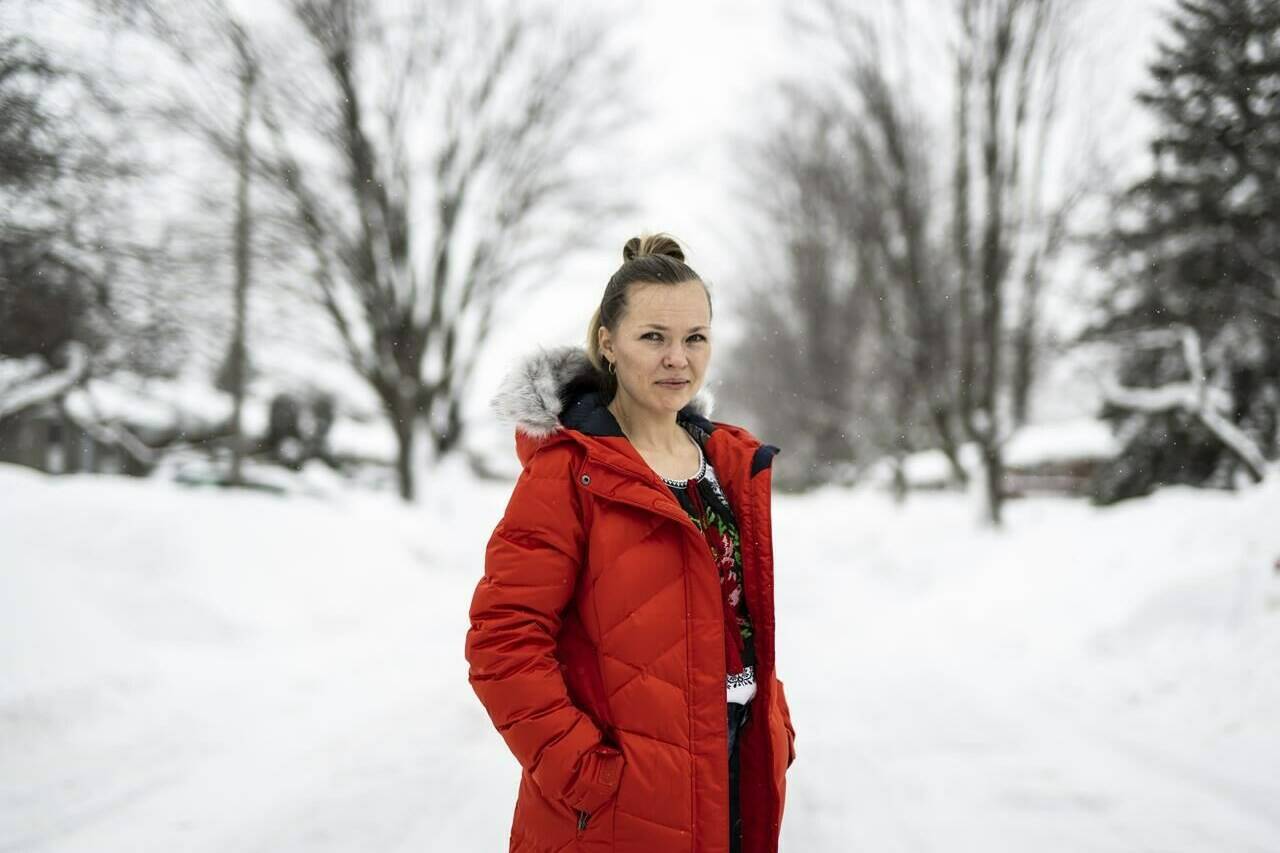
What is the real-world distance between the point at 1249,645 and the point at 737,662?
4.76 m

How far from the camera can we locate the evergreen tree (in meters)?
6.80

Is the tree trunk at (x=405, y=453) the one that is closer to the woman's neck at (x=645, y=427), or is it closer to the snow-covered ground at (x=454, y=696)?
the snow-covered ground at (x=454, y=696)

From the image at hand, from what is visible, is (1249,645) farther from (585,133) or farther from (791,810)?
(585,133)

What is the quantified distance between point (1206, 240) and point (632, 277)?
40.7 ft

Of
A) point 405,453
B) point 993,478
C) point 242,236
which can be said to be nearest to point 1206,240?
point 993,478

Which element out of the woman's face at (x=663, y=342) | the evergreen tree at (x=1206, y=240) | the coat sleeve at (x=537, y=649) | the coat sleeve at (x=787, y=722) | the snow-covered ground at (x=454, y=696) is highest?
the evergreen tree at (x=1206, y=240)

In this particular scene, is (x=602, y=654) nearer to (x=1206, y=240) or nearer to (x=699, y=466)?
(x=699, y=466)

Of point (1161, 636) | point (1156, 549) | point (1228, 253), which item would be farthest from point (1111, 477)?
point (1161, 636)

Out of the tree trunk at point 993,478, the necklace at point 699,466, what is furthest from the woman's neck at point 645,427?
the tree trunk at point 993,478

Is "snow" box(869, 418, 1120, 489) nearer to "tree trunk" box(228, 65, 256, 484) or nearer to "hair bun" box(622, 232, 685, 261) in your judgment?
"tree trunk" box(228, 65, 256, 484)

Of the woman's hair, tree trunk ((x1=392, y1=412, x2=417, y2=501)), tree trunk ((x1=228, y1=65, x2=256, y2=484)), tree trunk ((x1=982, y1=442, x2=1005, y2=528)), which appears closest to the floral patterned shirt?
the woman's hair

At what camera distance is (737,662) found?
1.96 meters

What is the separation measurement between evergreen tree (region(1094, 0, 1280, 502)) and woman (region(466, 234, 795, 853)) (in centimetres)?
709

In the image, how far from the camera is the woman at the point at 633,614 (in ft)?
5.55
